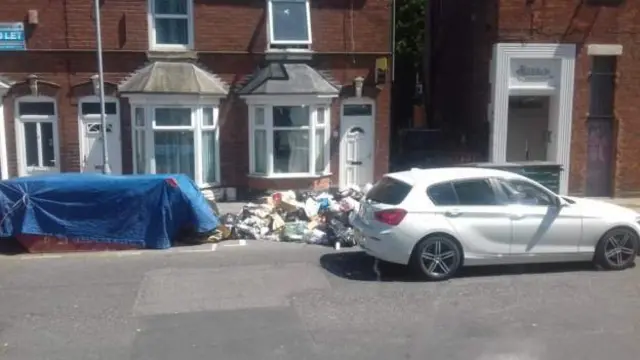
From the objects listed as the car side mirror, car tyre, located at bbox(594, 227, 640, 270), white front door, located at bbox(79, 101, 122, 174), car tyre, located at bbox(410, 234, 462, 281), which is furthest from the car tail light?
white front door, located at bbox(79, 101, 122, 174)

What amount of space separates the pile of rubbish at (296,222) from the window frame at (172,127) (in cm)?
338

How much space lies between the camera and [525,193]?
972cm

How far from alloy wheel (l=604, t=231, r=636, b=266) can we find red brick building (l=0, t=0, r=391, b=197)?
29.0 feet

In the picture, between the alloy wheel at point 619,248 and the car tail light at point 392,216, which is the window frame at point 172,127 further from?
the alloy wheel at point 619,248

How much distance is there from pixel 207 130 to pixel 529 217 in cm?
985

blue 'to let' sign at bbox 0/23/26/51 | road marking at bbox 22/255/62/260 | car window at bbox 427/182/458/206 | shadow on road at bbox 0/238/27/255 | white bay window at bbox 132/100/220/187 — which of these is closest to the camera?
car window at bbox 427/182/458/206

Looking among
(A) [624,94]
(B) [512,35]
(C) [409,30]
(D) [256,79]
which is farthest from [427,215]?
(C) [409,30]

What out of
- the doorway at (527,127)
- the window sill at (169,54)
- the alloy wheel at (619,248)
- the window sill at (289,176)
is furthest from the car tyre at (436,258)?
the doorway at (527,127)

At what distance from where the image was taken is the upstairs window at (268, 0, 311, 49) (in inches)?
675

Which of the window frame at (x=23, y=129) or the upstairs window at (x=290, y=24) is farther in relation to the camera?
the upstairs window at (x=290, y=24)

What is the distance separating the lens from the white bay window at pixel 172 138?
16391 mm

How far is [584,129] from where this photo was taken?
58.6 feet

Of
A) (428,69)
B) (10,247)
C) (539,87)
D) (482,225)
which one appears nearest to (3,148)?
(10,247)

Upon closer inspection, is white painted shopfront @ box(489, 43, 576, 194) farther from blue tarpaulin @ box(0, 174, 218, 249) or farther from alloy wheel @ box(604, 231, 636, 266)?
blue tarpaulin @ box(0, 174, 218, 249)
